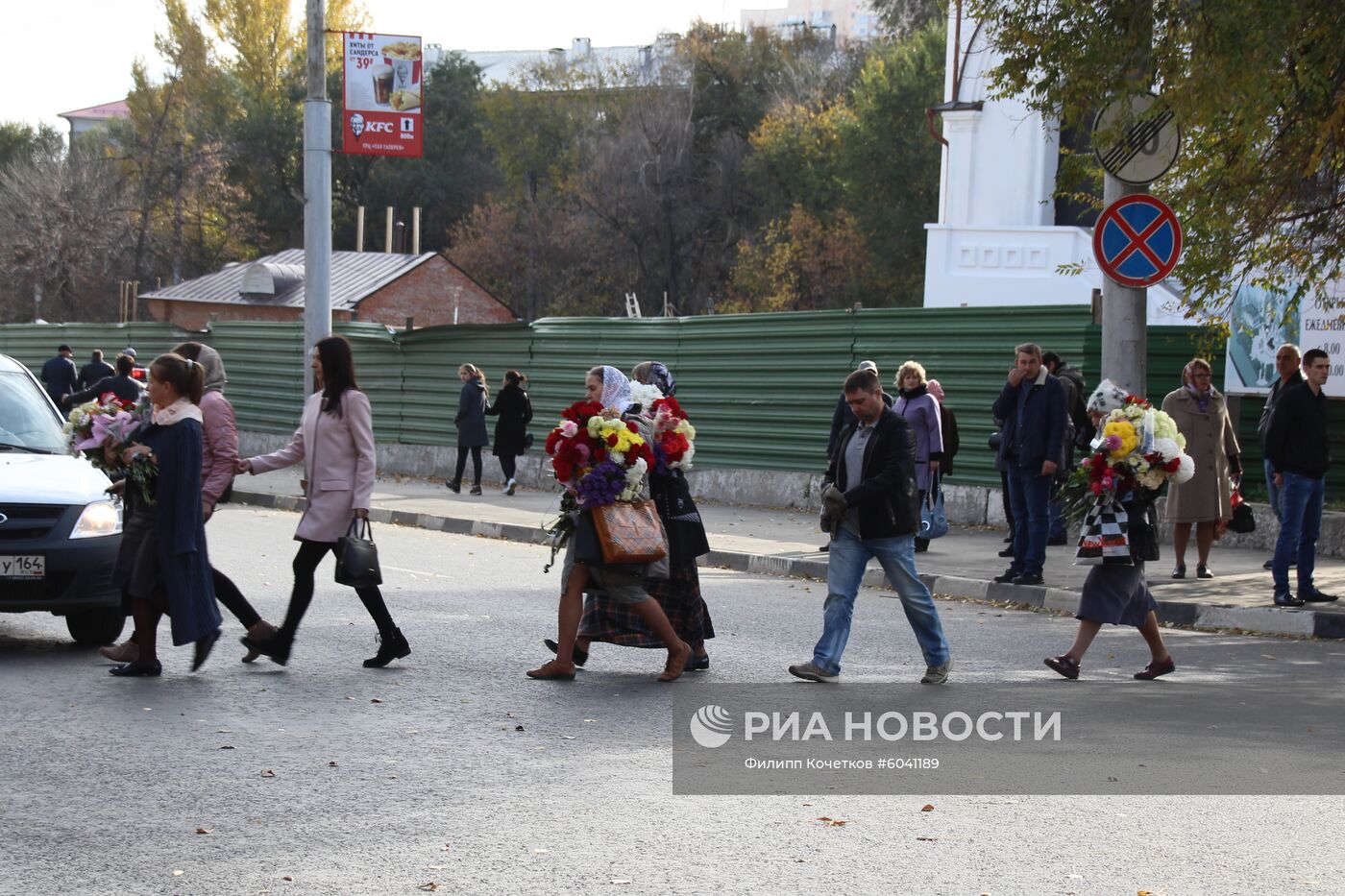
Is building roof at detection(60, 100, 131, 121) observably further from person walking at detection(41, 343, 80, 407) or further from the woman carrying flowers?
the woman carrying flowers

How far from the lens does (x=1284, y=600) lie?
475 inches

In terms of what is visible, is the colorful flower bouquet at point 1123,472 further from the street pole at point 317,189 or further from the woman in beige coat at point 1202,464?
the street pole at point 317,189

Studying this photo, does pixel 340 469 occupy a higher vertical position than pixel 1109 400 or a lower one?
lower

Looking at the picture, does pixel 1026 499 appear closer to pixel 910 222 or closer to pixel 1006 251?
pixel 1006 251

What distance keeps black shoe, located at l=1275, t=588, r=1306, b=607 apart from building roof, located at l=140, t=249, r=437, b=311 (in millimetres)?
42448

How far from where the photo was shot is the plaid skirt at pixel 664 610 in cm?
913

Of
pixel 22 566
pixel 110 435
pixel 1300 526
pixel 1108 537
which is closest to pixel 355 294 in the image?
pixel 1300 526

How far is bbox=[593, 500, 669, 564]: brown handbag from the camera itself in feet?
28.4

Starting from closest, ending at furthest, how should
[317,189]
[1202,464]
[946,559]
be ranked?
[1202,464], [946,559], [317,189]

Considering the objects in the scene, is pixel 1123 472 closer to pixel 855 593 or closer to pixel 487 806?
pixel 855 593

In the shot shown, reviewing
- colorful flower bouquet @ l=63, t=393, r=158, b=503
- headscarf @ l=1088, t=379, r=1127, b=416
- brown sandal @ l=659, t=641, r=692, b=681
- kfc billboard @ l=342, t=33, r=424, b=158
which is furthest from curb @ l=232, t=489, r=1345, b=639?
colorful flower bouquet @ l=63, t=393, r=158, b=503

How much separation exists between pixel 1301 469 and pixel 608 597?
586cm

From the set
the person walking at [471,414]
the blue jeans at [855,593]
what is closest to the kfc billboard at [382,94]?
the person walking at [471,414]

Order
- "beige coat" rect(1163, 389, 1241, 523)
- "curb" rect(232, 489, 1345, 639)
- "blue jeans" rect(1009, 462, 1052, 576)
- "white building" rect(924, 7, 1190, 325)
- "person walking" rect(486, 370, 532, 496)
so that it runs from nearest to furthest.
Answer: "curb" rect(232, 489, 1345, 639), "blue jeans" rect(1009, 462, 1052, 576), "beige coat" rect(1163, 389, 1241, 523), "person walking" rect(486, 370, 532, 496), "white building" rect(924, 7, 1190, 325)
